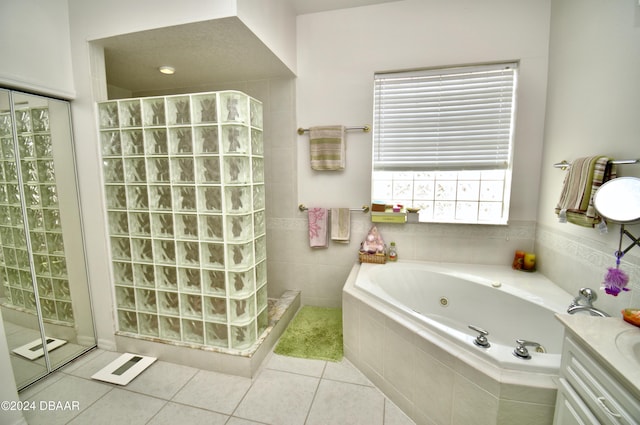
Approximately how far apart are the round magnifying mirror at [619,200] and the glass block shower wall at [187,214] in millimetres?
1952

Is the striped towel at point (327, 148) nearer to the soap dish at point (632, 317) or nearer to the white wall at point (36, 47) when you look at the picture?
the white wall at point (36, 47)

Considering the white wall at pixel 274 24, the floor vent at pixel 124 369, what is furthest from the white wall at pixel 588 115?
the floor vent at pixel 124 369

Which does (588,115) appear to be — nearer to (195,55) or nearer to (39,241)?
(195,55)

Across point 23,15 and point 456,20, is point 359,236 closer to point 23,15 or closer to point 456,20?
point 456,20

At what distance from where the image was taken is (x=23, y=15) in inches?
64.3

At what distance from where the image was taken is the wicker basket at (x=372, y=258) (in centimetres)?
246

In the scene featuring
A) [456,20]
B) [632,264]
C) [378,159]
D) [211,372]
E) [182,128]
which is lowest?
[211,372]

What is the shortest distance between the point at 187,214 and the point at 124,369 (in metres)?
1.17

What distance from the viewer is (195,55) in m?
2.09

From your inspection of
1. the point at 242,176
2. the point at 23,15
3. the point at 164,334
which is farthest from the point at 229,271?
the point at 23,15

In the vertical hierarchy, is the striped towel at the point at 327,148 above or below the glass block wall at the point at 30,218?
above

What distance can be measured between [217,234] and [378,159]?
1510 millimetres

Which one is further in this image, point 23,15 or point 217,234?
point 217,234

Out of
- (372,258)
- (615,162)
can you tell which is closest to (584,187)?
(615,162)
